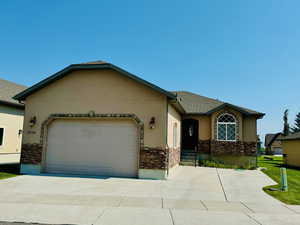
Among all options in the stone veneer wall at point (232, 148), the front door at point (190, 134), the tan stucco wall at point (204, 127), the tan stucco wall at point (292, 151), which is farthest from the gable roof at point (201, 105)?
the tan stucco wall at point (292, 151)

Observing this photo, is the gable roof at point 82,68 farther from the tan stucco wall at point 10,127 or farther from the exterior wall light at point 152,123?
the tan stucco wall at point 10,127

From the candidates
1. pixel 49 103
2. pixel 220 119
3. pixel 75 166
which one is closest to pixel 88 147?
pixel 75 166

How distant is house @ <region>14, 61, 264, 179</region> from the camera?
9.91 m

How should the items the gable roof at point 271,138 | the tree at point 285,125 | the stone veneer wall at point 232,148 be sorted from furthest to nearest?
1. the gable roof at point 271,138
2. the tree at point 285,125
3. the stone veneer wall at point 232,148

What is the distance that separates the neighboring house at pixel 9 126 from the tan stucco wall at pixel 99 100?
15.7 ft

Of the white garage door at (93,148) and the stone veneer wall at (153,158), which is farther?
the white garage door at (93,148)

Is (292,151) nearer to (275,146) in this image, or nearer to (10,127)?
(10,127)

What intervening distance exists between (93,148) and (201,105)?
10.3 meters

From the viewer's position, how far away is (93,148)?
34.5ft

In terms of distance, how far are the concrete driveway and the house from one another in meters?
1.38

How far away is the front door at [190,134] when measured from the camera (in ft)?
56.6

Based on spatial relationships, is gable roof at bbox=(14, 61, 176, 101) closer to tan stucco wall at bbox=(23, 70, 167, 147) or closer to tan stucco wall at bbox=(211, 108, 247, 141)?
tan stucco wall at bbox=(23, 70, 167, 147)

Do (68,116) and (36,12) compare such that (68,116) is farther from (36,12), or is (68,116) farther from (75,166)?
(36,12)

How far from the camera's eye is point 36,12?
10125mm
